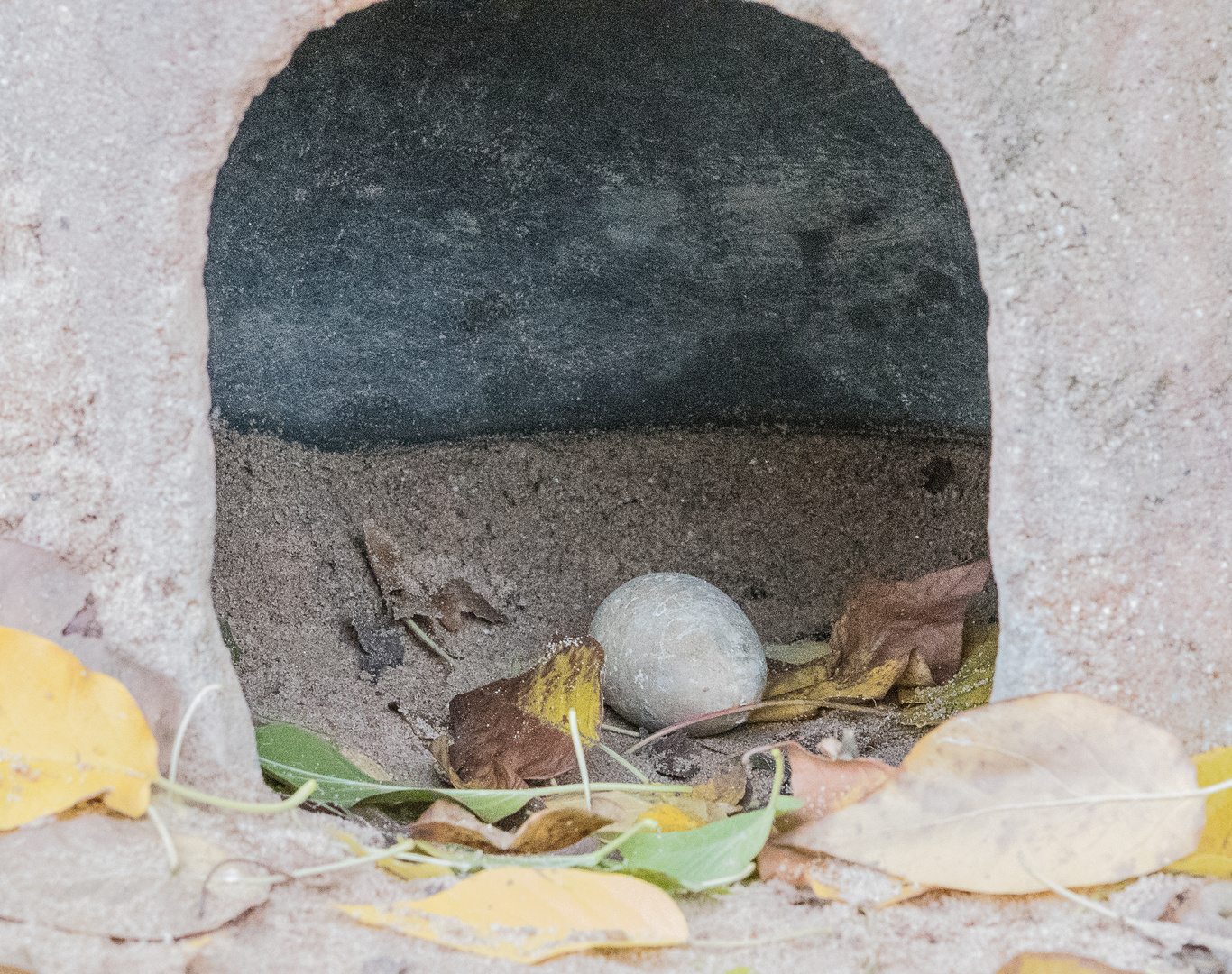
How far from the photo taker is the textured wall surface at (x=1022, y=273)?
88 cm

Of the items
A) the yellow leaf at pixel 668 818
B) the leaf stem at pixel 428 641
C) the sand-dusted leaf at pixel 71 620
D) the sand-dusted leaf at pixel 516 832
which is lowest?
the leaf stem at pixel 428 641

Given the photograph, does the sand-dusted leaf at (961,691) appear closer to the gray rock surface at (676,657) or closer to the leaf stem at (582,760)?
the gray rock surface at (676,657)

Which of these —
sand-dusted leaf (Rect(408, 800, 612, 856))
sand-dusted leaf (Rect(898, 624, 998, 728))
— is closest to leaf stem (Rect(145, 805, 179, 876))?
sand-dusted leaf (Rect(408, 800, 612, 856))

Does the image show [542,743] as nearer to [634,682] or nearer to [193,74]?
[634,682]

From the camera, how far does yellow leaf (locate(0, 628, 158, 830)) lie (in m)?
0.82

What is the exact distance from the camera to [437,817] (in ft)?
3.19

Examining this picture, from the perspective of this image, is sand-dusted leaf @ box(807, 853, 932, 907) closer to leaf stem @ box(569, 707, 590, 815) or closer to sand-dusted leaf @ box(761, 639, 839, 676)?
leaf stem @ box(569, 707, 590, 815)

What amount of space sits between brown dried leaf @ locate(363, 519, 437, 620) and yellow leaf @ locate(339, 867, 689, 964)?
1.04 m

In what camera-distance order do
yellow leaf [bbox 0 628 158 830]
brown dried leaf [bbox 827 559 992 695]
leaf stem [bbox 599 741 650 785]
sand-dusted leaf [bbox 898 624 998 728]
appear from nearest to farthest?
yellow leaf [bbox 0 628 158 830] < leaf stem [bbox 599 741 650 785] < sand-dusted leaf [bbox 898 624 998 728] < brown dried leaf [bbox 827 559 992 695]

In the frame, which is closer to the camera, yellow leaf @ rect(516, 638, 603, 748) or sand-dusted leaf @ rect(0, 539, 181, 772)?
sand-dusted leaf @ rect(0, 539, 181, 772)

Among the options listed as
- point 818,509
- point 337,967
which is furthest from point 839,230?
point 337,967

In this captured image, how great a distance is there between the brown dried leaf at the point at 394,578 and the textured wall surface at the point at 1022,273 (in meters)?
0.91

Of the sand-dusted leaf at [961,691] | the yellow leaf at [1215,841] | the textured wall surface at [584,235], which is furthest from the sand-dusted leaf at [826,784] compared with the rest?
the textured wall surface at [584,235]

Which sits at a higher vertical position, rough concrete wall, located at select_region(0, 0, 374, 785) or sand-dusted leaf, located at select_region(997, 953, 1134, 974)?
rough concrete wall, located at select_region(0, 0, 374, 785)
